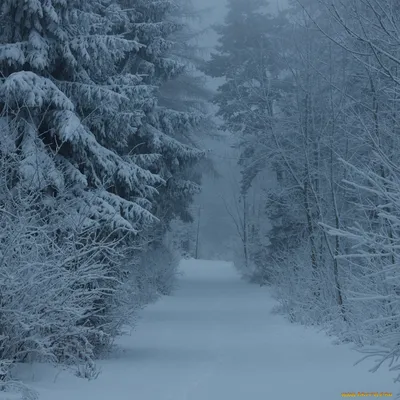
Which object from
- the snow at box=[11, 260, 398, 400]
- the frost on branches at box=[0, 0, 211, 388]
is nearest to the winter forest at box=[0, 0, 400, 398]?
the frost on branches at box=[0, 0, 211, 388]

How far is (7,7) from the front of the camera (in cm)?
1038

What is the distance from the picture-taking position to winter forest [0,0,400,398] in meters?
7.13

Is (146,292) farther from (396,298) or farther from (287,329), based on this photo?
(396,298)

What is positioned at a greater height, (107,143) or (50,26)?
(50,26)

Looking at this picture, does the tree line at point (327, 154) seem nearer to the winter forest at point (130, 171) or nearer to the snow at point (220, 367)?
the winter forest at point (130, 171)

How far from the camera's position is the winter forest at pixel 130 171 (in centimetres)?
713

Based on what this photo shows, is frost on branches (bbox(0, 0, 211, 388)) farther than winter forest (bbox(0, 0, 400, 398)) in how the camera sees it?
Yes

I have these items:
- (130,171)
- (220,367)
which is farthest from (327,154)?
(220,367)

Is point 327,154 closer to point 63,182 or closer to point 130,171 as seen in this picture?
point 130,171

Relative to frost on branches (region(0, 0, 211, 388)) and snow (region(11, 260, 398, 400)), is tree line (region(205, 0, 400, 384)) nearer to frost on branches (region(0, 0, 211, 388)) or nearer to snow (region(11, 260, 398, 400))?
snow (region(11, 260, 398, 400))

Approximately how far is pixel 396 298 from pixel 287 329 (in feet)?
32.1

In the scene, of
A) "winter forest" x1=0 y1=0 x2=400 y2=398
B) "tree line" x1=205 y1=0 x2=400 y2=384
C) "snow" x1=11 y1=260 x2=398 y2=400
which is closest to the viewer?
"winter forest" x1=0 y1=0 x2=400 y2=398

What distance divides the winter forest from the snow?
0.41 metres

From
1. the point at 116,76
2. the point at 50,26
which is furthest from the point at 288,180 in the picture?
the point at 50,26
